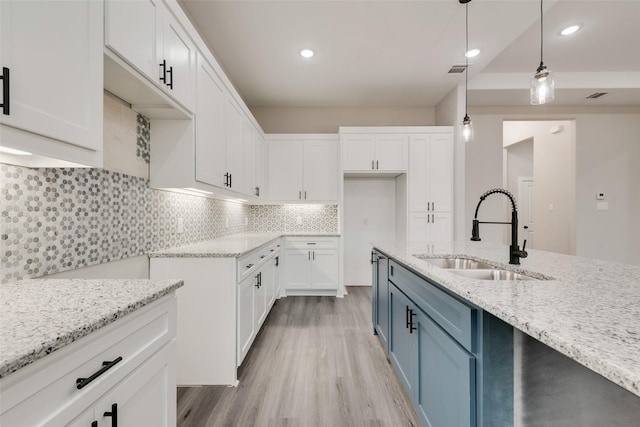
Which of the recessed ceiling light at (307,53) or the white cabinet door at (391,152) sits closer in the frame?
the recessed ceiling light at (307,53)

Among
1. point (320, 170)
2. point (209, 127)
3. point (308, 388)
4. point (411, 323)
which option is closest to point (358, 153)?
point (320, 170)

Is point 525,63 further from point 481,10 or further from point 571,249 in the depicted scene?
point 571,249

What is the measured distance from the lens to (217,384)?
1.99 meters

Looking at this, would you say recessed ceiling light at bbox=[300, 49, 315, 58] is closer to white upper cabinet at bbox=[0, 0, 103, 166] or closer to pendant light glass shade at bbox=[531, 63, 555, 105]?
pendant light glass shade at bbox=[531, 63, 555, 105]

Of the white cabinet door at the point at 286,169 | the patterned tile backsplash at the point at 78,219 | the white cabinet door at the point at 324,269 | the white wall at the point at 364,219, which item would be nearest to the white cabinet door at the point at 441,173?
the white wall at the point at 364,219

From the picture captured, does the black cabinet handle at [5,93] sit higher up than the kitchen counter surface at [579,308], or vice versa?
the black cabinet handle at [5,93]

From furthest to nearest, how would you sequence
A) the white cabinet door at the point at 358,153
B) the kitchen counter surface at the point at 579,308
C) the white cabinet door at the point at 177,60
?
the white cabinet door at the point at 358,153, the white cabinet door at the point at 177,60, the kitchen counter surface at the point at 579,308

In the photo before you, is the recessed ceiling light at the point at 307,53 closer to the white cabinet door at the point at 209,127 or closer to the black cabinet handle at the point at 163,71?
the white cabinet door at the point at 209,127

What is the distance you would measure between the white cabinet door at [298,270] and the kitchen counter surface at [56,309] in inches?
115

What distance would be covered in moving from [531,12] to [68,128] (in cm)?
341

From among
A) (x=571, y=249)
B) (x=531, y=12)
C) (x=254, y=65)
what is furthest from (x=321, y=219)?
(x=571, y=249)

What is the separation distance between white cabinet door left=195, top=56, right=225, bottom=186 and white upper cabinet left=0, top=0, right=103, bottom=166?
0.92m

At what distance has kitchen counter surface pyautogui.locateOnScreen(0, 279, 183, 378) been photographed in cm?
59

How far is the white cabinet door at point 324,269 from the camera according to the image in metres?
4.04
